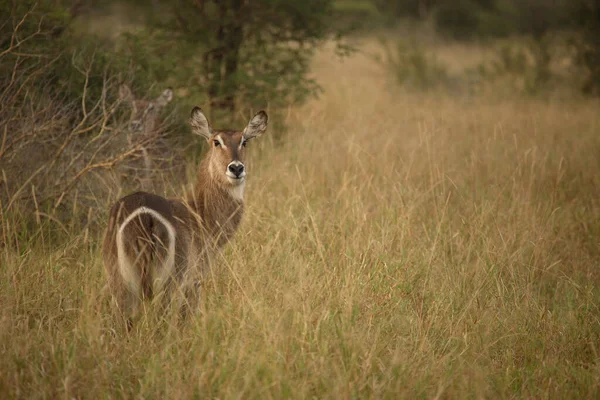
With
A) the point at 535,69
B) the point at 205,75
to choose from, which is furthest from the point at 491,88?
the point at 205,75

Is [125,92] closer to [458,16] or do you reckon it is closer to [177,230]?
[177,230]

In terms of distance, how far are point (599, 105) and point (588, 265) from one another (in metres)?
7.20

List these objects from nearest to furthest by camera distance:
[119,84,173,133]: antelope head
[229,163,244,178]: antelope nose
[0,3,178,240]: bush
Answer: [229,163,244,178]: antelope nose → [0,3,178,240]: bush → [119,84,173,133]: antelope head

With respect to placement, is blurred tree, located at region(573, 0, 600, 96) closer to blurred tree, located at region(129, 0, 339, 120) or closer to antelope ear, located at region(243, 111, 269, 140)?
blurred tree, located at region(129, 0, 339, 120)

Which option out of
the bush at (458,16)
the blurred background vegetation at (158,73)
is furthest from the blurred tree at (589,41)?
the bush at (458,16)

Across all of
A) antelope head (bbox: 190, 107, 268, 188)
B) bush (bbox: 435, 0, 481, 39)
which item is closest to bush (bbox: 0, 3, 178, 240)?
antelope head (bbox: 190, 107, 268, 188)

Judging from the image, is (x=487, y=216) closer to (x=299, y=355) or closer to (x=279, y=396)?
(x=299, y=355)

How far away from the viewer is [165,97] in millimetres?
6160

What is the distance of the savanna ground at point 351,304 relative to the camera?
2918mm

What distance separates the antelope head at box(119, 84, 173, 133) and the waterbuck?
137 cm

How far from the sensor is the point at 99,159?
5.11 m

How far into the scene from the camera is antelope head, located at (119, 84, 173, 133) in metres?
5.54

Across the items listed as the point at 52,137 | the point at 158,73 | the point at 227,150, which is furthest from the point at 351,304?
the point at 158,73

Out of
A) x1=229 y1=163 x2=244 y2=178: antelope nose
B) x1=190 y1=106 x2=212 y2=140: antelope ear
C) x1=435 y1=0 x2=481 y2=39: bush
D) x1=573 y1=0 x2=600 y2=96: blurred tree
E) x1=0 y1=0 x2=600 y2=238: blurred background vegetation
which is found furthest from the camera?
x1=435 y1=0 x2=481 y2=39: bush
